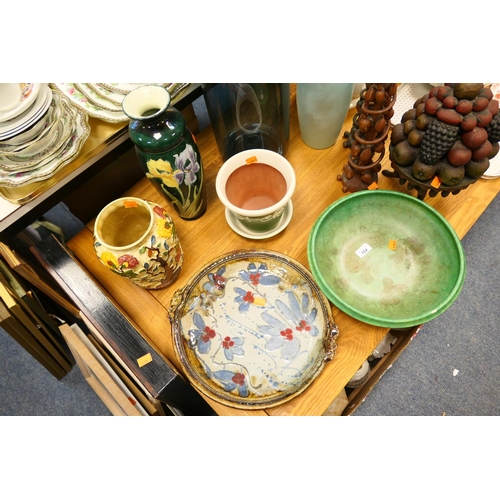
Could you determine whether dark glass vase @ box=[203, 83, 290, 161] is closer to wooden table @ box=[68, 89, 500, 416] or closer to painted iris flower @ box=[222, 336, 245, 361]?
wooden table @ box=[68, 89, 500, 416]

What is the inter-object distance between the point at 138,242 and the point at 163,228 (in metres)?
0.06

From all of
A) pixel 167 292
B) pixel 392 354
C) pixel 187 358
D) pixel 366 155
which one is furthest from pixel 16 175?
pixel 392 354

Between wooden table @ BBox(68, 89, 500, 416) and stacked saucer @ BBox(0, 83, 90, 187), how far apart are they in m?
0.23

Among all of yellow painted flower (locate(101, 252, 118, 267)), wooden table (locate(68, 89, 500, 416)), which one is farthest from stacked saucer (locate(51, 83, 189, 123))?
yellow painted flower (locate(101, 252, 118, 267))

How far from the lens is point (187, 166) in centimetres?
79

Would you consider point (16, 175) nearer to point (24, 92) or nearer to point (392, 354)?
point (24, 92)

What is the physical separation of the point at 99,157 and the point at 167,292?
342 mm

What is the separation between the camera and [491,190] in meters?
0.99

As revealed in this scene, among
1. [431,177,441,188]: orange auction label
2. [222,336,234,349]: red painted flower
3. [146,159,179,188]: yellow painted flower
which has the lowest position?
[222,336,234,349]: red painted flower

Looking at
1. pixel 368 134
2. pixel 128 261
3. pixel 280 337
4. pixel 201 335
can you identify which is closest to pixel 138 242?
pixel 128 261

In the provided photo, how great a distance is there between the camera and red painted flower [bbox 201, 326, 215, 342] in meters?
0.84

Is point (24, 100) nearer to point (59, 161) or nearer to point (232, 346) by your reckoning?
point (59, 161)

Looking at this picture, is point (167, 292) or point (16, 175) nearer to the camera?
point (16, 175)

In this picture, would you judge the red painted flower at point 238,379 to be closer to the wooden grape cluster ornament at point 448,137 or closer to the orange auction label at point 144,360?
the orange auction label at point 144,360
